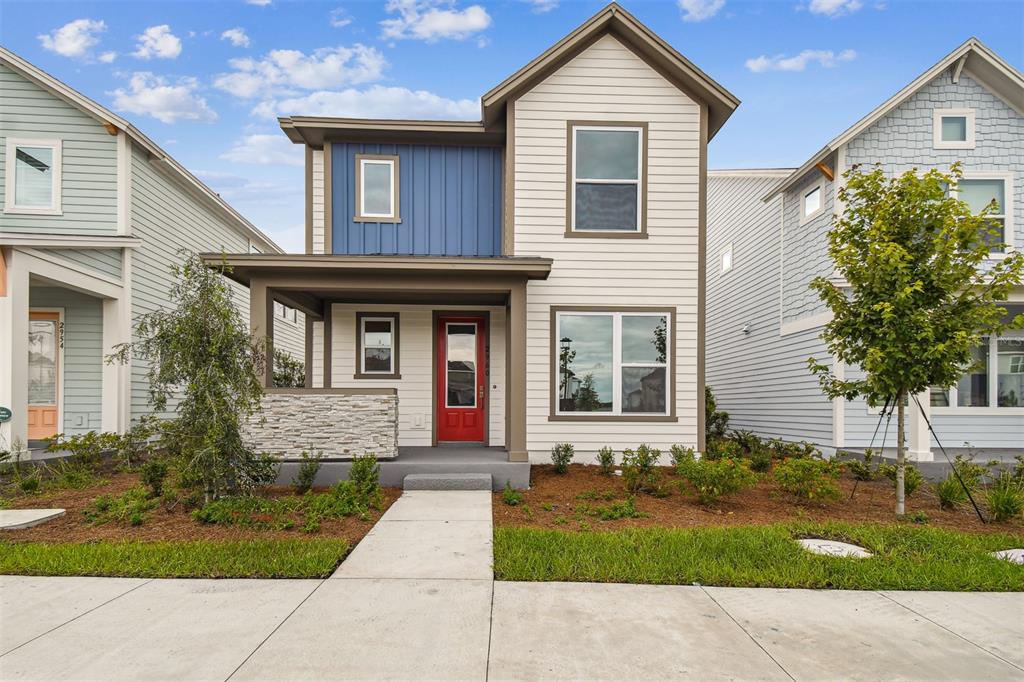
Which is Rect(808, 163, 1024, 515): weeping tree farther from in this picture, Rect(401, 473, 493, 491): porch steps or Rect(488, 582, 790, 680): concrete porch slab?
Rect(401, 473, 493, 491): porch steps

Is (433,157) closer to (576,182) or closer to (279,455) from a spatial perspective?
(576,182)

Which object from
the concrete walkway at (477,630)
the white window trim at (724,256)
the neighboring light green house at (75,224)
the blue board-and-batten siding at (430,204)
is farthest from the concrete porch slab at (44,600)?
the white window trim at (724,256)

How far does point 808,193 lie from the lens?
12570 millimetres

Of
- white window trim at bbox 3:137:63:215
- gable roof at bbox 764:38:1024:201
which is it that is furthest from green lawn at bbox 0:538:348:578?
gable roof at bbox 764:38:1024:201

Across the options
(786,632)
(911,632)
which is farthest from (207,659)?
(911,632)

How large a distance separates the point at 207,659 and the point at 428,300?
24.4 feet

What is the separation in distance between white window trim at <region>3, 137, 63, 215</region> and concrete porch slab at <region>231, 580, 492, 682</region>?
10.9 metres

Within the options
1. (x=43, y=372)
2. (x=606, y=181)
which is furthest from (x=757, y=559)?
(x=43, y=372)

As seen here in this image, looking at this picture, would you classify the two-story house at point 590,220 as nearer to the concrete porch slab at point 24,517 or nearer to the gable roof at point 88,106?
the gable roof at point 88,106

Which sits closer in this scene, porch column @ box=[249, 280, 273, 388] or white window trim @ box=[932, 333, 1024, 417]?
porch column @ box=[249, 280, 273, 388]

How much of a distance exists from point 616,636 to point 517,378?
5.22 m

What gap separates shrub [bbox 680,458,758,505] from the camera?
7.20m

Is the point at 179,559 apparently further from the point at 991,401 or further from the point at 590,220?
the point at 991,401

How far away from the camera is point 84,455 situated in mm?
9109
